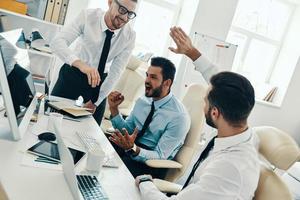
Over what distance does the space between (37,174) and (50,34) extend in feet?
9.23

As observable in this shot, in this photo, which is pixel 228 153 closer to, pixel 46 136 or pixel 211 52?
pixel 46 136

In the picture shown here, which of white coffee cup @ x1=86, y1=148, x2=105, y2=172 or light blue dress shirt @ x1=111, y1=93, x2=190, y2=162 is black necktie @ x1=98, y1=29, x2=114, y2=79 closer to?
light blue dress shirt @ x1=111, y1=93, x2=190, y2=162

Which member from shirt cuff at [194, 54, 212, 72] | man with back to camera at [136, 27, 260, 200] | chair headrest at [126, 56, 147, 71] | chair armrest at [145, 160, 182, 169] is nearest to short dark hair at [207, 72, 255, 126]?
man with back to camera at [136, 27, 260, 200]

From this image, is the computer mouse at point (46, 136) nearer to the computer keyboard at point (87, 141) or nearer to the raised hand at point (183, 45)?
the computer keyboard at point (87, 141)

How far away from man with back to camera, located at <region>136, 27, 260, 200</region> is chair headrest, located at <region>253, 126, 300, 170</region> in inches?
2.3

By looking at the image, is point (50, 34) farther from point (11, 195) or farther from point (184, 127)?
point (11, 195)

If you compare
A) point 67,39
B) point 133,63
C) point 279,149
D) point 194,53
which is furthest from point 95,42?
point 279,149

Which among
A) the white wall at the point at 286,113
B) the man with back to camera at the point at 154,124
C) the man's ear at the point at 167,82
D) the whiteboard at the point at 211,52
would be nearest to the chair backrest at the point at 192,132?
the man with back to camera at the point at 154,124

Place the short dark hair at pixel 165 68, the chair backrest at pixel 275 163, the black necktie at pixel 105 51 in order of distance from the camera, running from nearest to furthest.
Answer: the chair backrest at pixel 275 163, the black necktie at pixel 105 51, the short dark hair at pixel 165 68

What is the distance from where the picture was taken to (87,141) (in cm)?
157

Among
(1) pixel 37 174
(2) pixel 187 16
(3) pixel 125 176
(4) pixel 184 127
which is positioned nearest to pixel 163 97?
(4) pixel 184 127

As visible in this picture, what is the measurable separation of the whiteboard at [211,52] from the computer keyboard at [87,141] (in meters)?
2.70

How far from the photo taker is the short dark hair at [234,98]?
1.30m

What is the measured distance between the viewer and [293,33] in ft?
16.2
